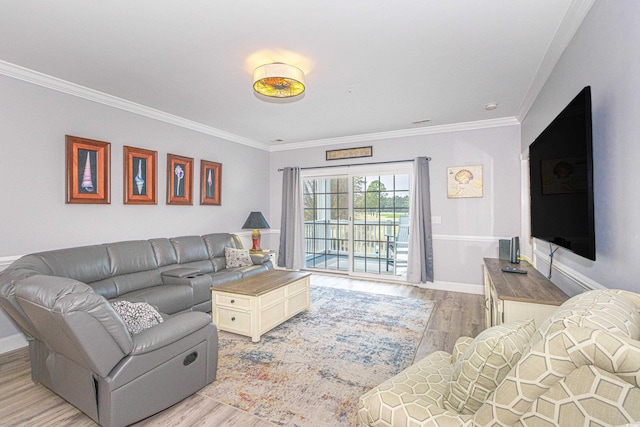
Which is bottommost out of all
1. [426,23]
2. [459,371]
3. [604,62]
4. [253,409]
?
[253,409]

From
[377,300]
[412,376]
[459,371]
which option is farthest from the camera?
[377,300]

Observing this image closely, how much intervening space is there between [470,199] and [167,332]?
4.43m

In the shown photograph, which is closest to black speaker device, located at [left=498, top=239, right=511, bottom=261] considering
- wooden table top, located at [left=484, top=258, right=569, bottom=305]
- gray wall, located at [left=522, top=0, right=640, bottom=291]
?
wooden table top, located at [left=484, top=258, right=569, bottom=305]

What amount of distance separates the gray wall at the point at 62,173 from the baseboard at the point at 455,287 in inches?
149

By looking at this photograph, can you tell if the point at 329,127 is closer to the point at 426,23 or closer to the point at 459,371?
the point at 426,23

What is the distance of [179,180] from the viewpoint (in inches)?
176

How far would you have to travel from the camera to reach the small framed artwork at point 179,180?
4328 millimetres

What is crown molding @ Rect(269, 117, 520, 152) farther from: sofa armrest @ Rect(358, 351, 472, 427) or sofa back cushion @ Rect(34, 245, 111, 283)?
sofa armrest @ Rect(358, 351, 472, 427)

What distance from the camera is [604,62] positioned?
5.66 feet

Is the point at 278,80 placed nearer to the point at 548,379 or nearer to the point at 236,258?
the point at 236,258

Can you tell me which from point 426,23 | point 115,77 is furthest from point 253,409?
point 115,77

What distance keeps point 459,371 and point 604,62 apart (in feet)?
6.25

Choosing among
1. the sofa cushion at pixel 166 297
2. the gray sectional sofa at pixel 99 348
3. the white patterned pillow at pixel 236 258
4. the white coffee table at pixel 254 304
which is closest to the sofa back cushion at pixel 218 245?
the white patterned pillow at pixel 236 258

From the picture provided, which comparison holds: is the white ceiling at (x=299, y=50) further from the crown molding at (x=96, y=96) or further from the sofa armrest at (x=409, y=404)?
the sofa armrest at (x=409, y=404)
